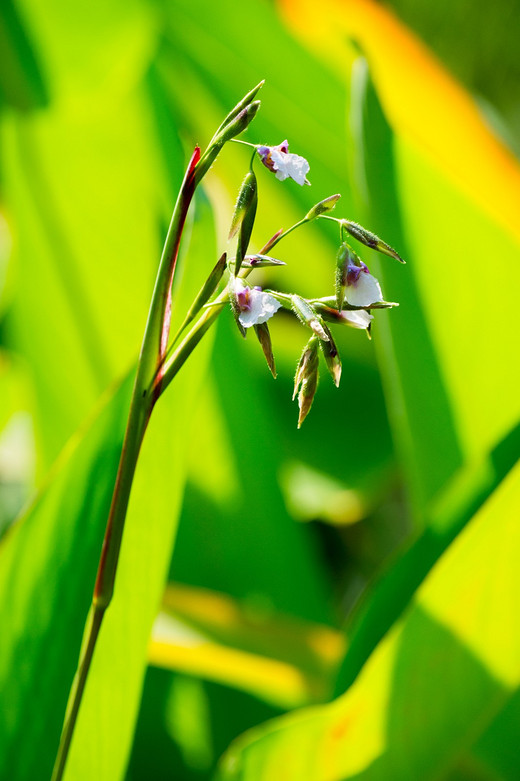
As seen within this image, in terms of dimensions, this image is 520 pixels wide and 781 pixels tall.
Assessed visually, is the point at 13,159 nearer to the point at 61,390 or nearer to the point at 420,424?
the point at 61,390

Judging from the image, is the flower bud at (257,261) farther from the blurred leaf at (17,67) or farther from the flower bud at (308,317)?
the blurred leaf at (17,67)

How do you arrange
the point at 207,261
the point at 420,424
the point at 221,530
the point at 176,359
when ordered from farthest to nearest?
the point at 221,530 → the point at 420,424 → the point at 207,261 → the point at 176,359

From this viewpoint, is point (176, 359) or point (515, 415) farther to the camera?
point (515, 415)

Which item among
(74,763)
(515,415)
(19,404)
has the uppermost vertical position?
(515,415)

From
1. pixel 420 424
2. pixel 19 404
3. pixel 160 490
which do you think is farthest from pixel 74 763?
pixel 19 404

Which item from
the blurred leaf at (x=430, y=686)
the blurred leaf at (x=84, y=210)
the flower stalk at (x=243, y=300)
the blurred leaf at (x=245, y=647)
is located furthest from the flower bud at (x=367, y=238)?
the blurred leaf at (x=84, y=210)

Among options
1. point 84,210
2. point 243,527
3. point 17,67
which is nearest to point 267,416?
point 243,527

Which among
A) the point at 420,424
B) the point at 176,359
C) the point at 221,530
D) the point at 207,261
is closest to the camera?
the point at 176,359

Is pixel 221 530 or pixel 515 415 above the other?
pixel 515 415
